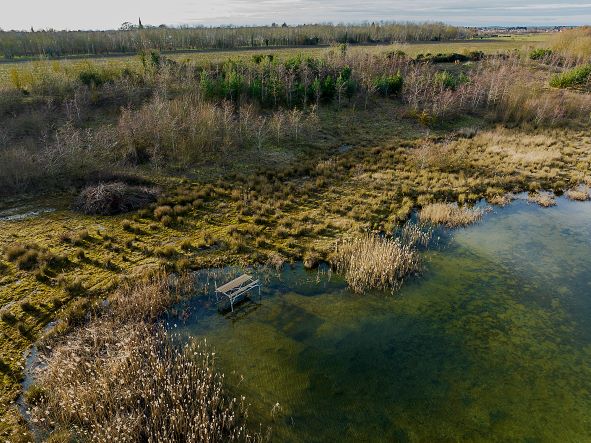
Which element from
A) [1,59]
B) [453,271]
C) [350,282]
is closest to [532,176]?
[453,271]

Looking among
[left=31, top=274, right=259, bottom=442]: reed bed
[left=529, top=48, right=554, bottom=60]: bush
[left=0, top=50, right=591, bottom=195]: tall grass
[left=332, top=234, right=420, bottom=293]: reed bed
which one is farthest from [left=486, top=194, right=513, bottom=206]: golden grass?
[left=529, top=48, right=554, bottom=60]: bush

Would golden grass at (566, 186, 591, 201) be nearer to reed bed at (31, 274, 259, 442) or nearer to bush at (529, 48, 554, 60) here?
reed bed at (31, 274, 259, 442)

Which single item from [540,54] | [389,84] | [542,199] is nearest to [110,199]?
[542,199]

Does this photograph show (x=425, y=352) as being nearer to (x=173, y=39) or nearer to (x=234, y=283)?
(x=234, y=283)

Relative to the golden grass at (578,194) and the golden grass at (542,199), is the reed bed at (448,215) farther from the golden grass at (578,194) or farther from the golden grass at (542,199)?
the golden grass at (578,194)

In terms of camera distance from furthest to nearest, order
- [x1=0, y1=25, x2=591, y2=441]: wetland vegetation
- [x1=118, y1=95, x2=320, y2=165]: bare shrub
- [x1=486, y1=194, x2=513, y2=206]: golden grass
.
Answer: [x1=118, y1=95, x2=320, y2=165]: bare shrub < [x1=486, y1=194, x2=513, y2=206]: golden grass < [x1=0, y1=25, x2=591, y2=441]: wetland vegetation

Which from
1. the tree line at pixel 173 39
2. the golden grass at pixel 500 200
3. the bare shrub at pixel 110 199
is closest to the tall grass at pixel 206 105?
the bare shrub at pixel 110 199

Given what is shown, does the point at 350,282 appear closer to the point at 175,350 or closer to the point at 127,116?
the point at 175,350
